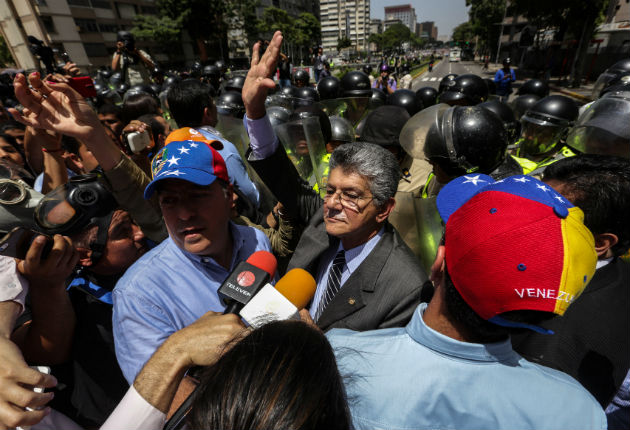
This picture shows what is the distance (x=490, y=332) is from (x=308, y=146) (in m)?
2.98

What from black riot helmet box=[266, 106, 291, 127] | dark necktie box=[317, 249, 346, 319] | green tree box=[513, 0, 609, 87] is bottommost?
dark necktie box=[317, 249, 346, 319]

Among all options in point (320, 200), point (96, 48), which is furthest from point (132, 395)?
point (96, 48)

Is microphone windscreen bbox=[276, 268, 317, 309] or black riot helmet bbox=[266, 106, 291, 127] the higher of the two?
black riot helmet bbox=[266, 106, 291, 127]

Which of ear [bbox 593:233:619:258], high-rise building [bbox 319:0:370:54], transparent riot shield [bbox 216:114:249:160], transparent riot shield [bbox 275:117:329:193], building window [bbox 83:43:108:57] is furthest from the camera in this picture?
high-rise building [bbox 319:0:370:54]

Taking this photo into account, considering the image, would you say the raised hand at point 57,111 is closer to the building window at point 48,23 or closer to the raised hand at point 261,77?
the raised hand at point 261,77

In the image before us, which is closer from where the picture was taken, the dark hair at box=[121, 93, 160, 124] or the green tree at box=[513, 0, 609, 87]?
the dark hair at box=[121, 93, 160, 124]

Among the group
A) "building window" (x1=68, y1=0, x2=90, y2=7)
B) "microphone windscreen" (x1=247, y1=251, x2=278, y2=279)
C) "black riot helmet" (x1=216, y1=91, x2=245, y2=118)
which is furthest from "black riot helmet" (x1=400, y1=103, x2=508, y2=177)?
"building window" (x1=68, y1=0, x2=90, y2=7)

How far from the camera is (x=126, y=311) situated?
54.6 inches

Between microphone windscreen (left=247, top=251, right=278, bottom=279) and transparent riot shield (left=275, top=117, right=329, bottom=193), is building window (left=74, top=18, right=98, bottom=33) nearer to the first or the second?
transparent riot shield (left=275, top=117, right=329, bottom=193)

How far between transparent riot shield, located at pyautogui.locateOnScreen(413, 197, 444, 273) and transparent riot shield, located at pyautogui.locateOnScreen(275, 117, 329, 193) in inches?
50.6

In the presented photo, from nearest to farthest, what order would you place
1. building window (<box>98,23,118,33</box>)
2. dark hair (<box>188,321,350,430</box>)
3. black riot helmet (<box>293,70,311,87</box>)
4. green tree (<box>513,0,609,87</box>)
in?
dark hair (<box>188,321,350,430</box>)
black riot helmet (<box>293,70,311,87</box>)
green tree (<box>513,0,609,87</box>)
building window (<box>98,23,118,33</box>)

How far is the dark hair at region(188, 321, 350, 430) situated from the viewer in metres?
0.75

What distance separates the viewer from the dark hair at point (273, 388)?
747mm

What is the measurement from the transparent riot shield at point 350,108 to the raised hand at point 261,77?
4.40 metres
